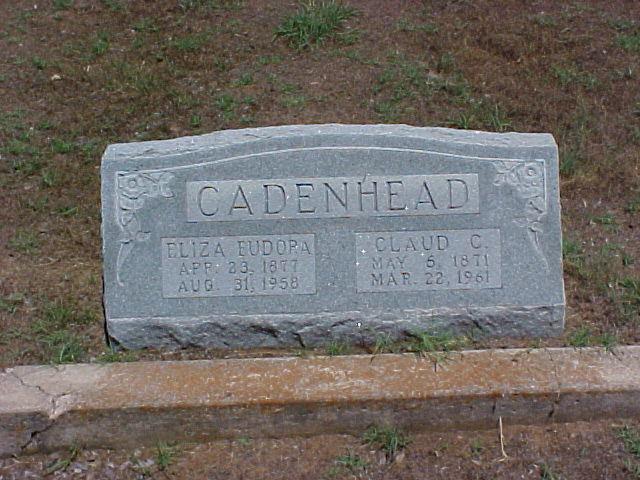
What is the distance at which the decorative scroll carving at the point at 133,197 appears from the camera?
12.3 feet

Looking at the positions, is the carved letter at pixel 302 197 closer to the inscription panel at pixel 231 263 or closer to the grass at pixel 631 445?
the inscription panel at pixel 231 263

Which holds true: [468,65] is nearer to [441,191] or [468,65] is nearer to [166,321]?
[441,191]

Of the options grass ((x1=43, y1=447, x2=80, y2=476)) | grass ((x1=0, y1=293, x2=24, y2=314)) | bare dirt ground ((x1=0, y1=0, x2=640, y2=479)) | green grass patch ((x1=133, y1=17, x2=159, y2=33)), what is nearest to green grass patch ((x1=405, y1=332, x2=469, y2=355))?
bare dirt ground ((x1=0, y1=0, x2=640, y2=479))

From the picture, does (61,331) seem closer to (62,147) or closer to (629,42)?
(62,147)

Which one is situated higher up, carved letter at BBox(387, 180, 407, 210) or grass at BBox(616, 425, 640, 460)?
carved letter at BBox(387, 180, 407, 210)

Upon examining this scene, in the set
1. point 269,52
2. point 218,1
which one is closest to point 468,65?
point 269,52

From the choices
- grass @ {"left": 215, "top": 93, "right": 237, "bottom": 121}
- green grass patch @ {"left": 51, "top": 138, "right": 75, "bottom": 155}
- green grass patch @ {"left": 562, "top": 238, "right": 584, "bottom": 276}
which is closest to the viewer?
green grass patch @ {"left": 562, "top": 238, "right": 584, "bottom": 276}

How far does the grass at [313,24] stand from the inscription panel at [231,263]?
328 centimetres

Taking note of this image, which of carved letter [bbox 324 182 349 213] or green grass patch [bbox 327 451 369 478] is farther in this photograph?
carved letter [bbox 324 182 349 213]

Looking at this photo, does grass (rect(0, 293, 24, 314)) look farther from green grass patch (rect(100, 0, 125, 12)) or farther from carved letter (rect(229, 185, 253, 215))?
green grass patch (rect(100, 0, 125, 12))

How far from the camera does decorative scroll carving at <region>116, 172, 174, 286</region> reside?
3.74 meters

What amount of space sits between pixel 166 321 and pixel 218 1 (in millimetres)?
4298

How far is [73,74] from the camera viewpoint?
6.54 meters

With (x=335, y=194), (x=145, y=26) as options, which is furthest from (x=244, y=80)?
(x=335, y=194)
